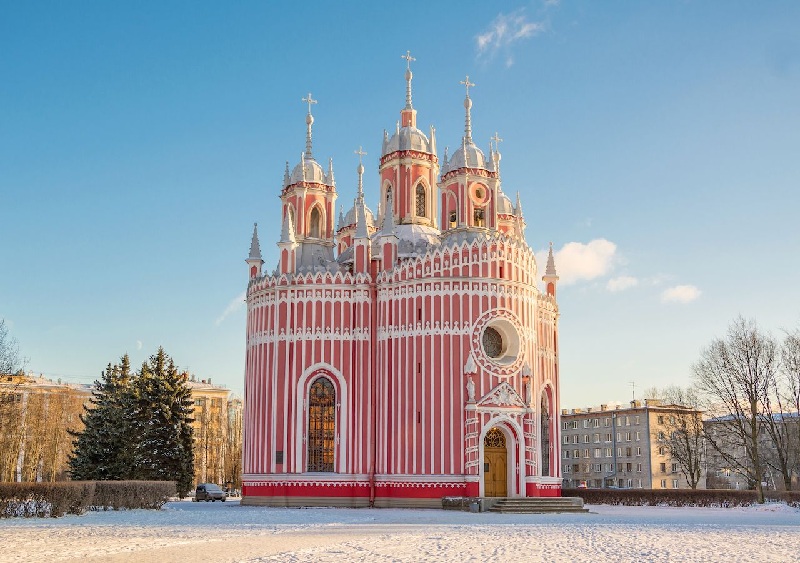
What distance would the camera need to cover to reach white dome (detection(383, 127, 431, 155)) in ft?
158

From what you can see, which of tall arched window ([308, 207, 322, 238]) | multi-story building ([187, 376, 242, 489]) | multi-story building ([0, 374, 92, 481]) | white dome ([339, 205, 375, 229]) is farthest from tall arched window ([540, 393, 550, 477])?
multi-story building ([187, 376, 242, 489])

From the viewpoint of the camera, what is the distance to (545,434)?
142 ft

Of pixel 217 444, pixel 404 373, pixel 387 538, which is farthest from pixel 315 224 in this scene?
pixel 217 444

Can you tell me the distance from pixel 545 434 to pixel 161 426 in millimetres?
20514

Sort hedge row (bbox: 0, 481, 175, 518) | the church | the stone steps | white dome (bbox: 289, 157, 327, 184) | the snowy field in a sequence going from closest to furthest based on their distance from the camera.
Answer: the snowy field, hedge row (bbox: 0, 481, 175, 518), the stone steps, the church, white dome (bbox: 289, 157, 327, 184)

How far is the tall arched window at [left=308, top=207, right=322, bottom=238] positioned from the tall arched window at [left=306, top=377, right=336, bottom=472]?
909 cm

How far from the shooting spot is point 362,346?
4266 centimetres

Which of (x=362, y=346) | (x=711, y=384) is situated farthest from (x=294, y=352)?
(x=711, y=384)

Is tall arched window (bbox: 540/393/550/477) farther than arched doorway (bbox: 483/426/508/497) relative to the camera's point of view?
Yes

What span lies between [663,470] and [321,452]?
202ft

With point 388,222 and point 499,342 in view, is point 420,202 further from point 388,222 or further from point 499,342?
point 499,342

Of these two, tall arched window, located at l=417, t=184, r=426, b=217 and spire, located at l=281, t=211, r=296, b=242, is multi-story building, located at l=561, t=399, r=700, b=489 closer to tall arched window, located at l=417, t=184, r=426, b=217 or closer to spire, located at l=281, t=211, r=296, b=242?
tall arched window, located at l=417, t=184, r=426, b=217

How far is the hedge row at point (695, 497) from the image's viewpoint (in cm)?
4309

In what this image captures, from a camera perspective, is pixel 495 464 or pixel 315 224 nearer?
pixel 495 464
